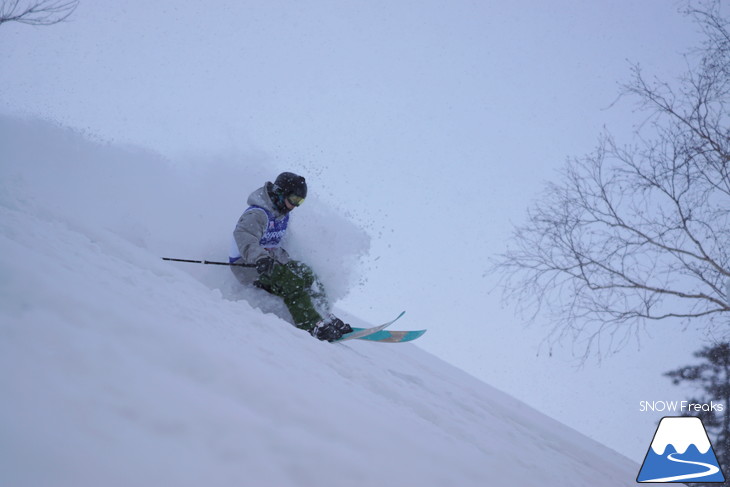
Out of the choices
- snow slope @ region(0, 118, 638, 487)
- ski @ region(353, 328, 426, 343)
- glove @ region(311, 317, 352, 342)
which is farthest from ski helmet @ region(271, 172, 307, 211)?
snow slope @ region(0, 118, 638, 487)

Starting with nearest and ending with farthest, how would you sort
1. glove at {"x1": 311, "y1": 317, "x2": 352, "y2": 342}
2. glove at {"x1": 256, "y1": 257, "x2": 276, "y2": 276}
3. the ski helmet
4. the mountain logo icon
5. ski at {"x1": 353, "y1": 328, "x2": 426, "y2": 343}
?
the mountain logo icon → glove at {"x1": 256, "y1": 257, "x2": 276, "y2": 276} → glove at {"x1": 311, "y1": 317, "x2": 352, "y2": 342} → the ski helmet → ski at {"x1": 353, "y1": 328, "x2": 426, "y2": 343}

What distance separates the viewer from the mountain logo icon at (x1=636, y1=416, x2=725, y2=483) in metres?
3.79

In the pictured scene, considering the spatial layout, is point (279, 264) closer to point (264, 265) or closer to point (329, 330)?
point (264, 265)

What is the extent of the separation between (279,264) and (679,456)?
3.64 m

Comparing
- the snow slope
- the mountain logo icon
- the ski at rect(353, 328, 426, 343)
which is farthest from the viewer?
the ski at rect(353, 328, 426, 343)

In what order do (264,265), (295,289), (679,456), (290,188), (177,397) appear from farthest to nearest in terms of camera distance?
(290,188) < (295,289) < (264,265) < (679,456) < (177,397)

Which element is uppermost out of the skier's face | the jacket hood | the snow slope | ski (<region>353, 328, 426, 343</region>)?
the skier's face

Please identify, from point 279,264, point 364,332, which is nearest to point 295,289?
point 279,264

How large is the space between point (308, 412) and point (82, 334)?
0.73 m

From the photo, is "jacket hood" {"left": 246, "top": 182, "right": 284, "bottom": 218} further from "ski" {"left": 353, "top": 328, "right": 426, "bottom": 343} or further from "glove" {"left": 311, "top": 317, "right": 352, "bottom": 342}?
"ski" {"left": 353, "top": 328, "right": 426, "bottom": 343}

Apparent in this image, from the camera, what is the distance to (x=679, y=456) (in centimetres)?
390

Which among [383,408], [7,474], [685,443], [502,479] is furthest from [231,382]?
[685,443]

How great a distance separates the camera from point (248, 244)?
480 cm

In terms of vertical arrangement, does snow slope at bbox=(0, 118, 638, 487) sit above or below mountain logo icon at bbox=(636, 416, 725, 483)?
below
